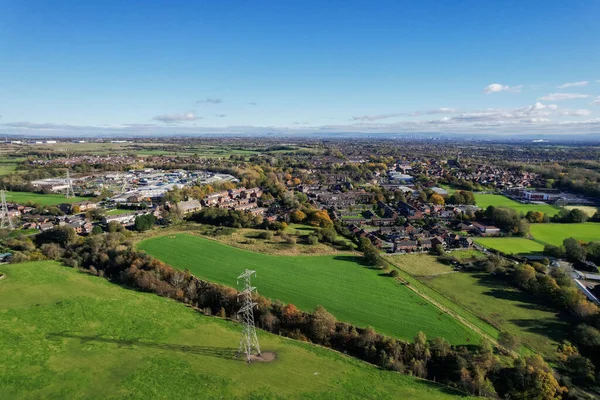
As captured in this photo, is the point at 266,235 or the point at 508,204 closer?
the point at 266,235

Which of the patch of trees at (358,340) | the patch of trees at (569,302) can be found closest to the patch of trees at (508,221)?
the patch of trees at (569,302)

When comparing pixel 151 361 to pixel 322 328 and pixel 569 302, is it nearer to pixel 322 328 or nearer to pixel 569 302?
pixel 322 328

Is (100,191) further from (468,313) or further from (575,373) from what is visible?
(575,373)

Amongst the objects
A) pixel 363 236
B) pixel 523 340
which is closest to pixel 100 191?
pixel 363 236

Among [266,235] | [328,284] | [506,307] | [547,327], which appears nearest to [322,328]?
[328,284]

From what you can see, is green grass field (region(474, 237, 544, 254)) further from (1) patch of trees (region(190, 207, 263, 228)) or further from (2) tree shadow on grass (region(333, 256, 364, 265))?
(1) patch of trees (region(190, 207, 263, 228))

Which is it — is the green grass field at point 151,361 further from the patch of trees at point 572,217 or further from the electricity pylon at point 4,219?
the patch of trees at point 572,217
